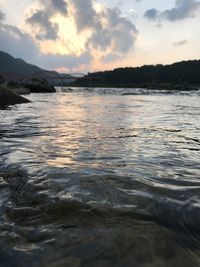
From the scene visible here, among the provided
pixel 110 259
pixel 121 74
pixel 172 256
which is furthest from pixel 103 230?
pixel 121 74

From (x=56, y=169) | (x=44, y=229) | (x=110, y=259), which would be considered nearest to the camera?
(x=110, y=259)

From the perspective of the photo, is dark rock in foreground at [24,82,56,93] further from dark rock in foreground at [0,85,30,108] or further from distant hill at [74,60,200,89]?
distant hill at [74,60,200,89]

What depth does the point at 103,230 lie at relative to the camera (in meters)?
2.78

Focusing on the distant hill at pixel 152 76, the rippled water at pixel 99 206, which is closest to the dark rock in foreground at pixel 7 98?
the rippled water at pixel 99 206

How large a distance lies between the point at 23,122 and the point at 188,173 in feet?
23.2

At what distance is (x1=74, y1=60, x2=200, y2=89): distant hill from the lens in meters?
123

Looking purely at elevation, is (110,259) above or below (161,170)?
above

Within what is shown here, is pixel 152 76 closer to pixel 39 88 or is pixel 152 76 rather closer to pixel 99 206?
pixel 39 88

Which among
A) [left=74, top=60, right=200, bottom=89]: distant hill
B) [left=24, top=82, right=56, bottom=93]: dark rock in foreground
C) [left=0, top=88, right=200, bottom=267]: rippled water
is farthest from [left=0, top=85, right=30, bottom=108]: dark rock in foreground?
[left=74, top=60, right=200, bottom=89]: distant hill

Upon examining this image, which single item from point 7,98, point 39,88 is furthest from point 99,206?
point 39,88

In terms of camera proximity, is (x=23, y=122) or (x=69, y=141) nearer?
(x=69, y=141)

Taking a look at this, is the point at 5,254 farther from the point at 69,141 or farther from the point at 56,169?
the point at 69,141

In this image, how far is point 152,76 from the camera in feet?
461

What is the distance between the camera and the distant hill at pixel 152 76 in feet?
403
